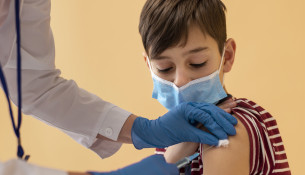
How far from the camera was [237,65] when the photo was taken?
251 cm

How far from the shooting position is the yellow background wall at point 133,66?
7.97ft

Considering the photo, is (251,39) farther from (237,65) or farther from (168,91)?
(168,91)

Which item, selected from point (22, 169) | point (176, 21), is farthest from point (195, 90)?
point (22, 169)

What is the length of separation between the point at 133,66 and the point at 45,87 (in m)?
1.40

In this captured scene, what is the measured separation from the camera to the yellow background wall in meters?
2.43

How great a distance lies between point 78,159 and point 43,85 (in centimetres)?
181

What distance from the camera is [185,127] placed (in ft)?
4.22

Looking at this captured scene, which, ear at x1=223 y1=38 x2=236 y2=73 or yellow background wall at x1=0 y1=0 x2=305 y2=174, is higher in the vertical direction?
ear at x1=223 y1=38 x2=236 y2=73

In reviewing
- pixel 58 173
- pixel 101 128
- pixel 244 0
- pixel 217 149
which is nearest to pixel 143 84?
pixel 244 0

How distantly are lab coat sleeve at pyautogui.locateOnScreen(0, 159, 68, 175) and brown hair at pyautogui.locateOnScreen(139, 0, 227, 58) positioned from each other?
0.65 metres

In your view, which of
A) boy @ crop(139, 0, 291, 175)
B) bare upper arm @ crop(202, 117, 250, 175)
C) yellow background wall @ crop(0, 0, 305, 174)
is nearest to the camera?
bare upper arm @ crop(202, 117, 250, 175)

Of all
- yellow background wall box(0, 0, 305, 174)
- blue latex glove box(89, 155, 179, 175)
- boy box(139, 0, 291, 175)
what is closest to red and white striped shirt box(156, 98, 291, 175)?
boy box(139, 0, 291, 175)

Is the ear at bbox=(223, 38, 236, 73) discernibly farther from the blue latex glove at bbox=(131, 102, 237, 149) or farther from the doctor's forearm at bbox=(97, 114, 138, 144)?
the doctor's forearm at bbox=(97, 114, 138, 144)

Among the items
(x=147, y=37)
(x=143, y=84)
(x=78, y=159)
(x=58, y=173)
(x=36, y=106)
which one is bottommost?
(x=78, y=159)
